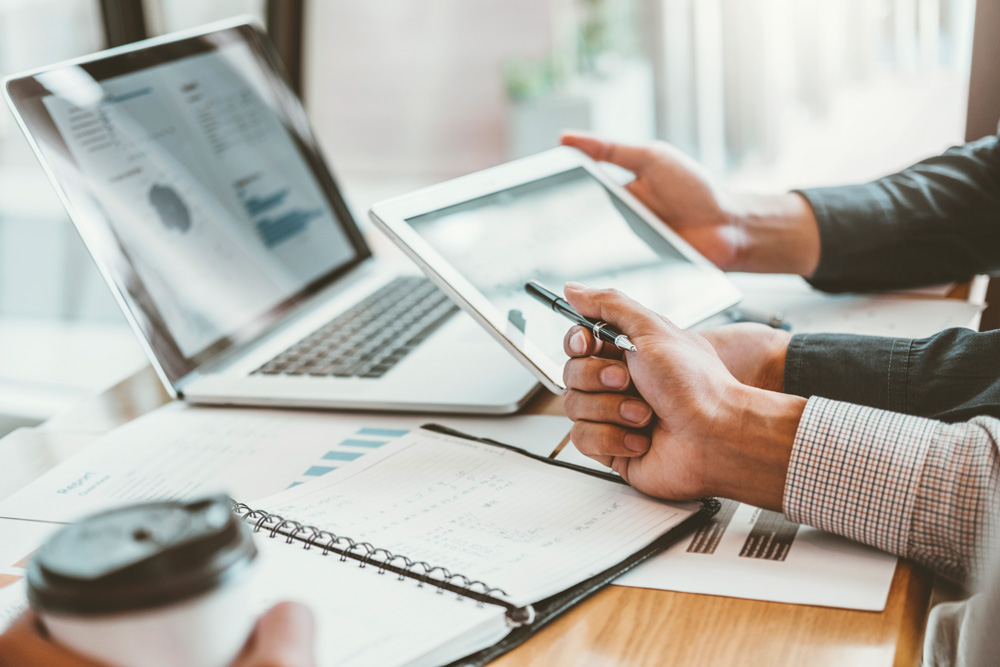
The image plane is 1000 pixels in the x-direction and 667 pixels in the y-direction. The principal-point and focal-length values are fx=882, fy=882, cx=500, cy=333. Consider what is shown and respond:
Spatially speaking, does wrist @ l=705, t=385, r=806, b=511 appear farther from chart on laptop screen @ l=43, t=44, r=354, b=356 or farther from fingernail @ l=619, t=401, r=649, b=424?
chart on laptop screen @ l=43, t=44, r=354, b=356

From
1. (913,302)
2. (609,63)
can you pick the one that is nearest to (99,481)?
(913,302)

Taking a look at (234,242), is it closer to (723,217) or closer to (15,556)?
(15,556)

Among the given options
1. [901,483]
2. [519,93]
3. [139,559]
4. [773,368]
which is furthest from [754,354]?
[519,93]

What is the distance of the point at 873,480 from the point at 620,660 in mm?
228

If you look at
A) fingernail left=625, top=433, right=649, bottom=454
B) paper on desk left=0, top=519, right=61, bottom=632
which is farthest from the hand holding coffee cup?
fingernail left=625, top=433, right=649, bottom=454

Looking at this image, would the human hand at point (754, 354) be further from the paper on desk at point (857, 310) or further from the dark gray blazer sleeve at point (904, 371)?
the paper on desk at point (857, 310)

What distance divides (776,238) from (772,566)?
1.99 ft

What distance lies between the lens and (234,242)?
1.06 metres

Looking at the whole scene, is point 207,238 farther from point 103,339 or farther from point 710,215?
point 103,339

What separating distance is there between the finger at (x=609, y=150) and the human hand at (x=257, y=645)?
2.59 feet

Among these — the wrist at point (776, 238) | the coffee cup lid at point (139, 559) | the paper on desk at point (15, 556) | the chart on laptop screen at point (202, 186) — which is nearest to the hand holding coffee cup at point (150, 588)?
the coffee cup lid at point (139, 559)

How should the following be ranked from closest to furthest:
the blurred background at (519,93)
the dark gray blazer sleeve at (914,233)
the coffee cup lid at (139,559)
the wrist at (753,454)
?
the coffee cup lid at (139,559), the wrist at (753,454), the dark gray blazer sleeve at (914,233), the blurred background at (519,93)

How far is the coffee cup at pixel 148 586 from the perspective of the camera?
32 cm

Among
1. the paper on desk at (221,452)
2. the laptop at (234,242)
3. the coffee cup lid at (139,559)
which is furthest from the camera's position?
the laptop at (234,242)
